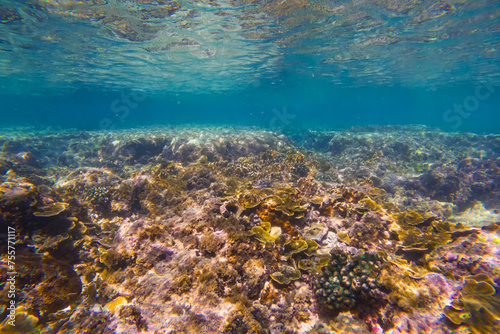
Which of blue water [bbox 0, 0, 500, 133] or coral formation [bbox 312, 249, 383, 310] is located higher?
blue water [bbox 0, 0, 500, 133]

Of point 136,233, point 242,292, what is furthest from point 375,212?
point 136,233

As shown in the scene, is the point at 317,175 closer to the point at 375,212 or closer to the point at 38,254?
the point at 375,212

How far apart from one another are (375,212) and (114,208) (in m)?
9.62

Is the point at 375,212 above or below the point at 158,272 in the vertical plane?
above

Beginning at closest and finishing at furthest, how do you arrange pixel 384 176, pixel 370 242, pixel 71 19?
pixel 370 242 → pixel 384 176 → pixel 71 19

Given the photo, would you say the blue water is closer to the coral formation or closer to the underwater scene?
the underwater scene

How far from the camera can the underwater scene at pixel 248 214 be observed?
3.37 meters

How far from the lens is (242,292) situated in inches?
143

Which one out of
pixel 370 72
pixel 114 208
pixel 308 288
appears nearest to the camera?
pixel 308 288

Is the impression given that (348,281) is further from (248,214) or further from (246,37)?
(246,37)

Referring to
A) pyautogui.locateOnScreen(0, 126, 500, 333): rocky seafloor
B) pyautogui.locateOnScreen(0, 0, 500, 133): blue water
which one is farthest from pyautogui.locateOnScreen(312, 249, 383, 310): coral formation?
pyautogui.locateOnScreen(0, 0, 500, 133): blue water

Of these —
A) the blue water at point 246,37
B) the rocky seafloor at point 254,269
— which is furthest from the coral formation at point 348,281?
the blue water at point 246,37

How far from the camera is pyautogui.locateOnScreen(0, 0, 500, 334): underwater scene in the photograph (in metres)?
3.37

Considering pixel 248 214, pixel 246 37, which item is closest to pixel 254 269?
pixel 248 214
